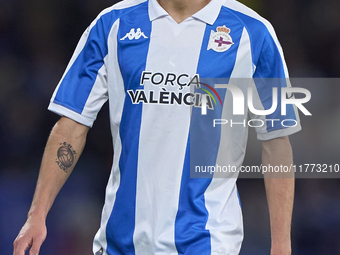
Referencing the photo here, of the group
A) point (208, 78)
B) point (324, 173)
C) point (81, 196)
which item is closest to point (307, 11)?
point (324, 173)

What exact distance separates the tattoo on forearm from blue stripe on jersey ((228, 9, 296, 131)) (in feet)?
2.49

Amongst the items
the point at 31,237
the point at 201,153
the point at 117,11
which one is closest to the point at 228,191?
the point at 201,153

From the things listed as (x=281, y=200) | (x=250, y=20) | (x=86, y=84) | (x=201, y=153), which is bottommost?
(x=281, y=200)

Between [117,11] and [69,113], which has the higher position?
[117,11]

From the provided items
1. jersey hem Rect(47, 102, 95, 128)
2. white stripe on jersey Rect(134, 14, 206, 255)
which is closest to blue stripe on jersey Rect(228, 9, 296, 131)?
white stripe on jersey Rect(134, 14, 206, 255)

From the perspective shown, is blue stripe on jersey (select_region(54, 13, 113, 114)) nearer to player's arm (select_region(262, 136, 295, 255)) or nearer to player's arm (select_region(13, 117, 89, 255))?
player's arm (select_region(13, 117, 89, 255))

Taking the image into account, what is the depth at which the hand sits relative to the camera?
201cm

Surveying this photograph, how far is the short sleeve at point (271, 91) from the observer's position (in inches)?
87.8

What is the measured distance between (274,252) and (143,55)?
89 centimetres

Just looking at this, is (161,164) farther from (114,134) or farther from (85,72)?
(85,72)

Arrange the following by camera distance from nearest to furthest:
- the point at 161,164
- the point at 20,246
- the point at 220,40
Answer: the point at 20,246 < the point at 161,164 < the point at 220,40

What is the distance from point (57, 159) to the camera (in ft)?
7.21

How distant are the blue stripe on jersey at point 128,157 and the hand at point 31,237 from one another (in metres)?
0.25

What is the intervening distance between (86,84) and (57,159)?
308 millimetres
